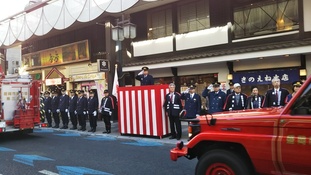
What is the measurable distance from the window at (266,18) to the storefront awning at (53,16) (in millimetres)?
4877

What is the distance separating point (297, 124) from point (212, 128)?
1.18m

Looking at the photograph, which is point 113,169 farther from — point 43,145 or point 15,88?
point 15,88

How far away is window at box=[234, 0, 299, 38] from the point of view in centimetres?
1258

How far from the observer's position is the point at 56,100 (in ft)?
49.9

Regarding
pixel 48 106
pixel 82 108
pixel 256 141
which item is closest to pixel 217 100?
pixel 256 141

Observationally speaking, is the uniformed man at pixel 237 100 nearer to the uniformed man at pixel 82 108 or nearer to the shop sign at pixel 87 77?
the uniformed man at pixel 82 108

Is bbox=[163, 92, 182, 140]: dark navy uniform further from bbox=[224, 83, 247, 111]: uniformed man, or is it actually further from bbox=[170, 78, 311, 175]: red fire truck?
bbox=[170, 78, 311, 175]: red fire truck

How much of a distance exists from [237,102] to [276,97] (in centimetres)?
123

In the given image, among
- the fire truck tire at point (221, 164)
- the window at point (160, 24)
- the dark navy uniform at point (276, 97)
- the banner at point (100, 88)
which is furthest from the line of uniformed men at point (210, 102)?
the banner at point (100, 88)

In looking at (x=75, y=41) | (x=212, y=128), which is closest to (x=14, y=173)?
(x=212, y=128)

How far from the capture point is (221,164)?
4.21m

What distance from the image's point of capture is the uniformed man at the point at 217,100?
10.0 meters

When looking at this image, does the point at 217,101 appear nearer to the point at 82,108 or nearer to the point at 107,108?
the point at 107,108

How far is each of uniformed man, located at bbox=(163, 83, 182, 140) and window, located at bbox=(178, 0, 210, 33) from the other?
18.8 ft
